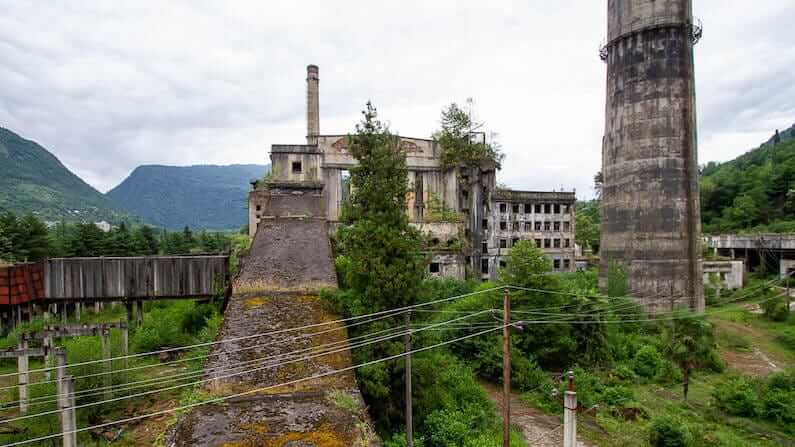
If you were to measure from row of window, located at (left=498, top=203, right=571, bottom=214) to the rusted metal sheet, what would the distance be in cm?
2700

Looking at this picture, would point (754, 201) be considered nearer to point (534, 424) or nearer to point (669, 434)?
point (669, 434)

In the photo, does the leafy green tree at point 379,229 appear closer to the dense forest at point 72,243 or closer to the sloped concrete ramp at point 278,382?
the sloped concrete ramp at point 278,382

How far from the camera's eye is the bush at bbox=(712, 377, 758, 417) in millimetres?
15875

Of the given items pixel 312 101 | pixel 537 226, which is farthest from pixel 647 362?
pixel 312 101

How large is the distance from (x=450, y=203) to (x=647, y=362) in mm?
16922

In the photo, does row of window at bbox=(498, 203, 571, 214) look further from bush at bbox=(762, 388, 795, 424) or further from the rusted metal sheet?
the rusted metal sheet

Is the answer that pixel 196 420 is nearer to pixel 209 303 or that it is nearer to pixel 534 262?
pixel 209 303

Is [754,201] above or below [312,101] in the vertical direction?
below

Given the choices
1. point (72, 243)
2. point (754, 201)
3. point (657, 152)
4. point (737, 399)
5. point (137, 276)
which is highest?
point (657, 152)

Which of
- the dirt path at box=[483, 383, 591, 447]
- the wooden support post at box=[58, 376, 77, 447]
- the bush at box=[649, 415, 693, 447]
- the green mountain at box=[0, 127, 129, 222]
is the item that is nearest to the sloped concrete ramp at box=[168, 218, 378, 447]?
the wooden support post at box=[58, 376, 77, 447]

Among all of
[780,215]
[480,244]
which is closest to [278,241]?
[480,244]

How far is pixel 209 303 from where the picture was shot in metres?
18.8

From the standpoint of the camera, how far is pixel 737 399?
52.6 feet

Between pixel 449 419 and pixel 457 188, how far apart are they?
2326cm
